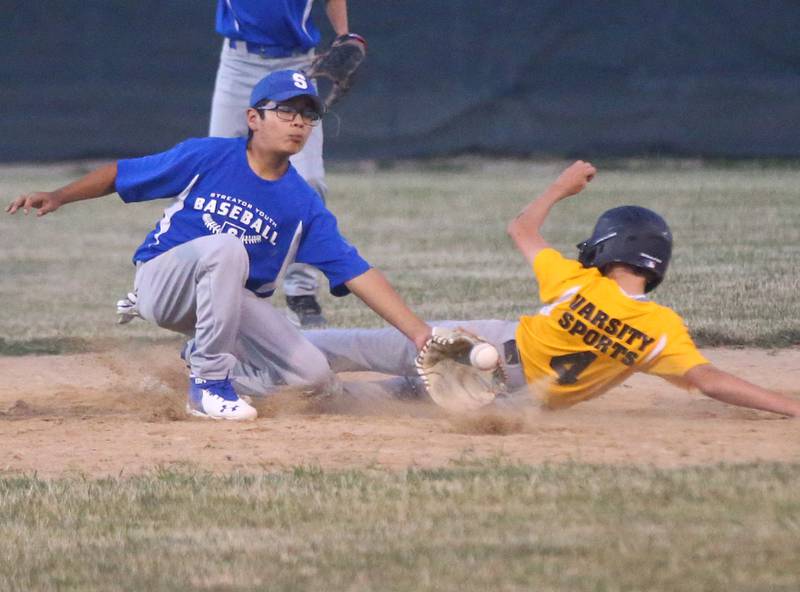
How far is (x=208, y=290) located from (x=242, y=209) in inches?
11.7

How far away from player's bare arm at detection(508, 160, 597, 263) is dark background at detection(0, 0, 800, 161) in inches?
366

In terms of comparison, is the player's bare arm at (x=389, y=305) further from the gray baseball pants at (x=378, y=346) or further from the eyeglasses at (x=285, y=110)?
the eyeglasses at (x=285, y=110)

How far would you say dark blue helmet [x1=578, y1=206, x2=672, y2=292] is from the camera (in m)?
4.16

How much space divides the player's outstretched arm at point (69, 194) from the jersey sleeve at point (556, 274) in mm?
1356

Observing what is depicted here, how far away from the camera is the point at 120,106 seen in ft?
46.5

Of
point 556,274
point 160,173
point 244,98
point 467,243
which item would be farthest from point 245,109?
point 467,243

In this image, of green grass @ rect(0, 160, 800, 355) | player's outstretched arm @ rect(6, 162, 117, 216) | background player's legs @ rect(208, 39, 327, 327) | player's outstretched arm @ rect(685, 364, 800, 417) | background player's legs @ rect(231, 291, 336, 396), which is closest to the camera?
player's outstretched arm @ rect(685, 364, 800, 417)

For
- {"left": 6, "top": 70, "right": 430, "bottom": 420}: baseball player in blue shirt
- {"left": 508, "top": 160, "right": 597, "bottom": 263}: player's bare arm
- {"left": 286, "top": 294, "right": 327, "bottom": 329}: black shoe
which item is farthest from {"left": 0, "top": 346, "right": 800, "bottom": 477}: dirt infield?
{"left": 286, "top": 294, "right": 327, "bottom": 329}: black shoe

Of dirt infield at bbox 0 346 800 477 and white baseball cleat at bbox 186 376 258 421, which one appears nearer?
dirt infield at bbox 0 346 800 477

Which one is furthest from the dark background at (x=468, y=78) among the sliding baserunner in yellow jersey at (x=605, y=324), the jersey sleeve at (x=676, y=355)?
the jersey sleeve at (x=676, y=355)

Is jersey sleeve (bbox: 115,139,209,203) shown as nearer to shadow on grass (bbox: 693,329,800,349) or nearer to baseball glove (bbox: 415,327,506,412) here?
baseball glove (bbox: 415,327,506,412)

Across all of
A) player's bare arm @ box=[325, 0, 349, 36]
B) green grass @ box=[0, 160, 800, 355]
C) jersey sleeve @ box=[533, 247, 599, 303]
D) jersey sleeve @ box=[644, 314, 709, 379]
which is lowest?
green grass @ box=[0, 160, 800, 355]

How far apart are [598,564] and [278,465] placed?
1.16 meters

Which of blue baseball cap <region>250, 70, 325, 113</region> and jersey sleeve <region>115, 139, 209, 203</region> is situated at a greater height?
blue baseball cap <region>250, 70, 325, 113</region>
